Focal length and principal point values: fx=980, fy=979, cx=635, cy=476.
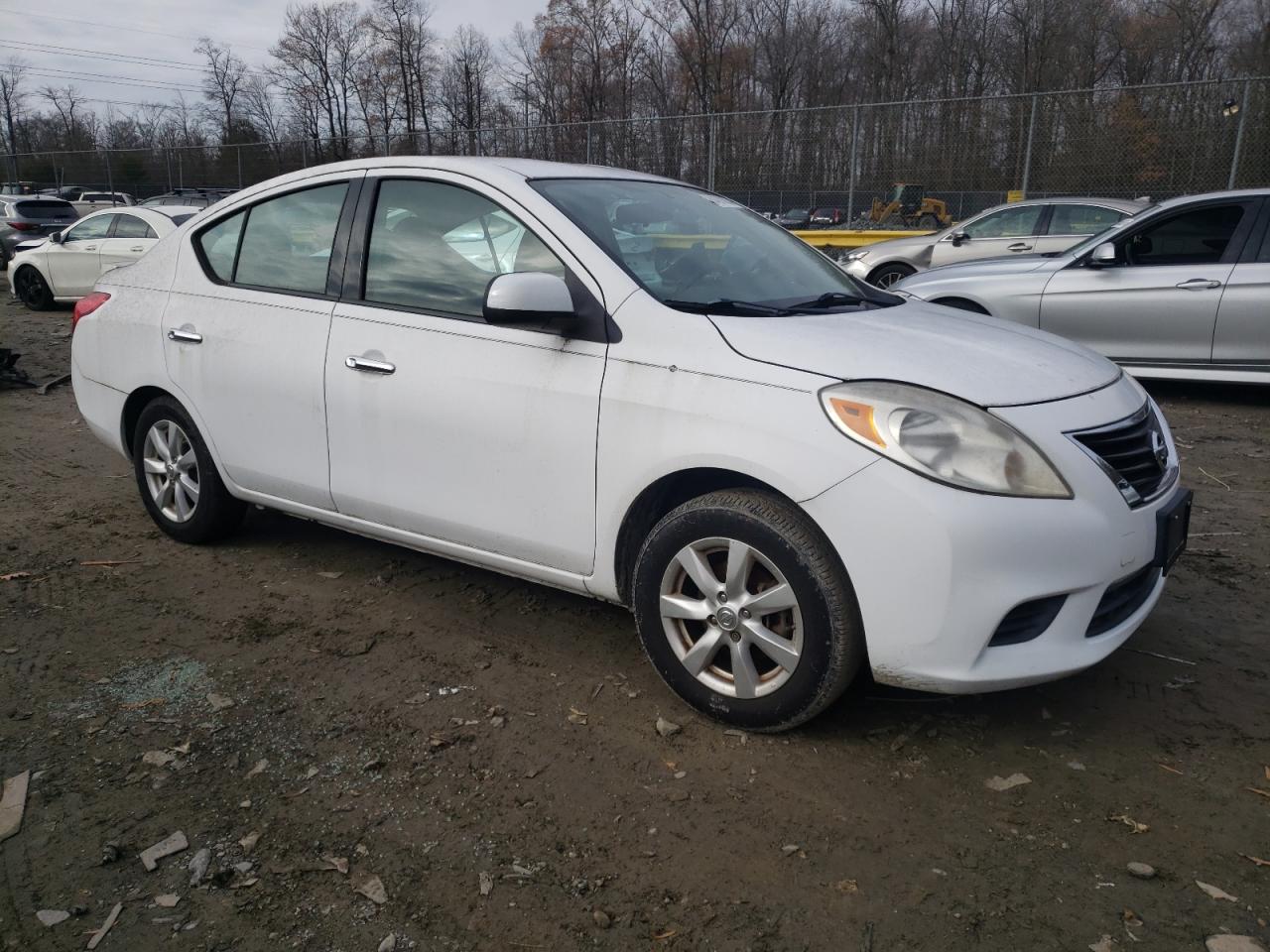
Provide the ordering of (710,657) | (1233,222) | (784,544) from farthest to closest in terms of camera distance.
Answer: (1233,222) → (710,657) → (784,544)

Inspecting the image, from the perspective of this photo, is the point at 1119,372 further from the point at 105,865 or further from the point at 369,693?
the point at 105,865

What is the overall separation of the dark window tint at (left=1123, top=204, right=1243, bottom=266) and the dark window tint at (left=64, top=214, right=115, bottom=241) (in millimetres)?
13331

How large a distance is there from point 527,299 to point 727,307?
0.66 meters

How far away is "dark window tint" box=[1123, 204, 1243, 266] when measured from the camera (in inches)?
300

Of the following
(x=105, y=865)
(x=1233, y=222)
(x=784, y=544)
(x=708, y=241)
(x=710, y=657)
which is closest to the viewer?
(x=105, y=865)

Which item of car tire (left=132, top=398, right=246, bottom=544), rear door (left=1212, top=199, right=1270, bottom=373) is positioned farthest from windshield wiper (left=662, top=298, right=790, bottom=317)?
rear door (left=1212, top=199, right=1270, bottom=373)

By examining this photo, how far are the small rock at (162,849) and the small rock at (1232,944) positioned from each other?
8.05 feet

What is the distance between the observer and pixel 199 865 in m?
2.47

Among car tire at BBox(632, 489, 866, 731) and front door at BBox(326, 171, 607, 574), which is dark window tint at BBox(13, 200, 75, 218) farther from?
car tire at BBox(632, 489, 866, 731)

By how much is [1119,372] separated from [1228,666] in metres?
1.09

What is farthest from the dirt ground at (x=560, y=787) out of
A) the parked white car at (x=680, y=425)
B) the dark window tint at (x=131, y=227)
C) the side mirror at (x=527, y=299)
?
the dark window tint at (x=131, y=227)

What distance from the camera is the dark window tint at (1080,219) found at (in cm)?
1155

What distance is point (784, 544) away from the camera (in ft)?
9.04

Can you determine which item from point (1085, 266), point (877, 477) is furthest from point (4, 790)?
point (1085, 266)
